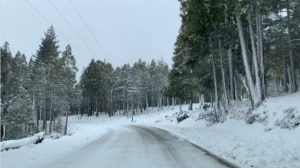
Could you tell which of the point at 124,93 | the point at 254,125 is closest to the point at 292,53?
the point at 254,125

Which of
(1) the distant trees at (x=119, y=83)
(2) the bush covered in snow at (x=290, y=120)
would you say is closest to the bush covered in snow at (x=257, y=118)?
(2) the bush covered in snow at (x=290, y=120)

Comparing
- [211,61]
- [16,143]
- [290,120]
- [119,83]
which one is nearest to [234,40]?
[211,61]

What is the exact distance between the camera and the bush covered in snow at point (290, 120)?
8.50 meters

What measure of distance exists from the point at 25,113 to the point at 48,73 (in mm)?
8763

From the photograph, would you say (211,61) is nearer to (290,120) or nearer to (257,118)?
(257,118)

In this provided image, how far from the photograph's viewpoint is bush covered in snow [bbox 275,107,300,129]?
8500mm

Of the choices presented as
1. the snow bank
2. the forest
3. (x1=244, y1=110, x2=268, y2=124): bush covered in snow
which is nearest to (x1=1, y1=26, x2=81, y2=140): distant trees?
the forest

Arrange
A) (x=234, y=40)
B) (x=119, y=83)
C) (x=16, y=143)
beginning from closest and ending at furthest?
(x=16, y=143) → (x=234, y=40) → (x=119, y=83)

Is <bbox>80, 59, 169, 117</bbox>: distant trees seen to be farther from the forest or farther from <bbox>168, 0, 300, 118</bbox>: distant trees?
<bbox>168, 0, 300, 118</bbox>: distant trees

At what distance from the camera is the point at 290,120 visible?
8.70 metres

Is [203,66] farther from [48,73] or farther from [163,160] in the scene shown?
[48,73]

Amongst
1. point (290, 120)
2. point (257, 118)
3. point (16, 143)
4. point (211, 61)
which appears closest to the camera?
point (290, 120)

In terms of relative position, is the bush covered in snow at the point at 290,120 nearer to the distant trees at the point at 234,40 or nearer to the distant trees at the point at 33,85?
the distant trees at the point at 234,40

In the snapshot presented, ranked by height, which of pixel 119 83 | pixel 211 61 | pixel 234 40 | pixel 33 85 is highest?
pixel 119 83
